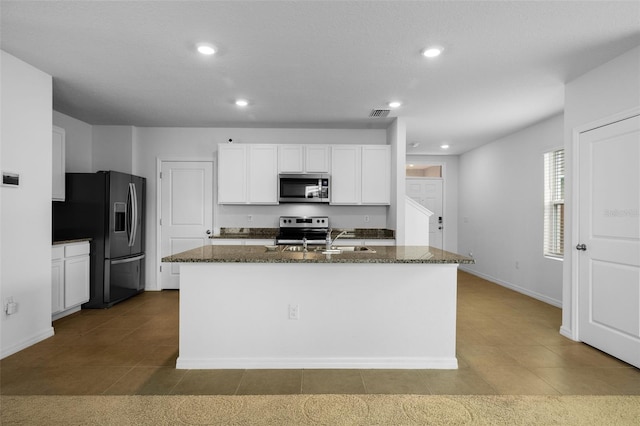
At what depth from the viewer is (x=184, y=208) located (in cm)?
549

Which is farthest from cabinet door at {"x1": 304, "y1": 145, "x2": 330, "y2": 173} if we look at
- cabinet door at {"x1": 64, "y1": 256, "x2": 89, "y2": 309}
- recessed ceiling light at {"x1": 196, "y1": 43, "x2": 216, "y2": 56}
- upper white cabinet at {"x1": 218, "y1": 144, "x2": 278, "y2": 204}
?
cabinet door at {"x1": 64, "y1": 256, "x2": 89, "y2": 309}

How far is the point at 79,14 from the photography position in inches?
93.4

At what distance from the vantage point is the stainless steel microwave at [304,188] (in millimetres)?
5137

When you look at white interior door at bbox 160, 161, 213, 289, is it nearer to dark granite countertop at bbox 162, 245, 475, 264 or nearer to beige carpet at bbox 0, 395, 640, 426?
dark granite countertop at bbox 162, 245, 475, 264

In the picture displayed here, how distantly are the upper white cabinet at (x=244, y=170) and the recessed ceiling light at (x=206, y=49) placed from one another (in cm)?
230

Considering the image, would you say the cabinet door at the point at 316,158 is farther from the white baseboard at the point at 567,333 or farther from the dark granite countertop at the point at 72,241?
the white baseboard at the point at 567,333

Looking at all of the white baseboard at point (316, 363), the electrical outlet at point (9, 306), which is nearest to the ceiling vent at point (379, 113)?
the white baseboard at point (316, 363)

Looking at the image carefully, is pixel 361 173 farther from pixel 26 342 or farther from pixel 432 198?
pixel 26 342

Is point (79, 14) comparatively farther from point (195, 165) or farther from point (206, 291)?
point (195, 165)

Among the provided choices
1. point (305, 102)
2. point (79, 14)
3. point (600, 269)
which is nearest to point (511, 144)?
point (600, 269)

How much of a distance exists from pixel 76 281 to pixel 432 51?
4.51m

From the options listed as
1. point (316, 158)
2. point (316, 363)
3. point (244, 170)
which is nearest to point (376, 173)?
point (316, 158)

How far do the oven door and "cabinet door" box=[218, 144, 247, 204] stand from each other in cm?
150

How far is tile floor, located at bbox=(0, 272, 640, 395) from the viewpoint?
2.44 m
